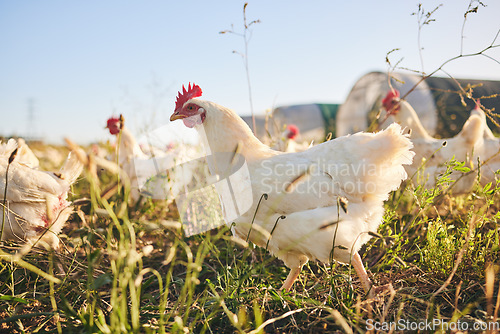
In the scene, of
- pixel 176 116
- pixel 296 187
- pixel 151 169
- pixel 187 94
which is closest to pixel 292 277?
pixel 296 187

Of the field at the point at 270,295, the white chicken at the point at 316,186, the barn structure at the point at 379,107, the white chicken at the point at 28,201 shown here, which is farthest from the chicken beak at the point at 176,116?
the barn structure at the point at 379,107

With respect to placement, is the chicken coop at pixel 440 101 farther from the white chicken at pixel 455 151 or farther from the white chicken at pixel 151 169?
the white chicken at pixel 151 169

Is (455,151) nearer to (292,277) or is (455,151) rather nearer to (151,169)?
(292,277)

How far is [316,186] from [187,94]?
1420mm

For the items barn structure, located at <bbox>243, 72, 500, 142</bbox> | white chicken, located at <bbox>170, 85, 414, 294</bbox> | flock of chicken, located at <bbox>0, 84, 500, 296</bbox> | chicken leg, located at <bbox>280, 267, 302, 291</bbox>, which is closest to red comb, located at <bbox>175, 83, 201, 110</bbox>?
flock of chicken, located at <bbox>0, 84, 500, 296</bbox>

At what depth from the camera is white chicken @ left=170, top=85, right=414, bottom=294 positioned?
195 centimetres

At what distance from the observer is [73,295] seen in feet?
6.42

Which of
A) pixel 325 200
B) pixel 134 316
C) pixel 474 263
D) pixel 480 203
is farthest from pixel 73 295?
pixel 480 203

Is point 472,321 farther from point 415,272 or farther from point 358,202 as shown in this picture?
point 358,202

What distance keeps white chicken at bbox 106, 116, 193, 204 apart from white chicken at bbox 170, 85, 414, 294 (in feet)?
4.60

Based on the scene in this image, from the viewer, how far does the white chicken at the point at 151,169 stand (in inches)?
145

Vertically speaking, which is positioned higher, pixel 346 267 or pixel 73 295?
pixel 73 295

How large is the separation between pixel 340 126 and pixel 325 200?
10837 millimetres

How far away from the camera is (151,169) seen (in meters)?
4.20
